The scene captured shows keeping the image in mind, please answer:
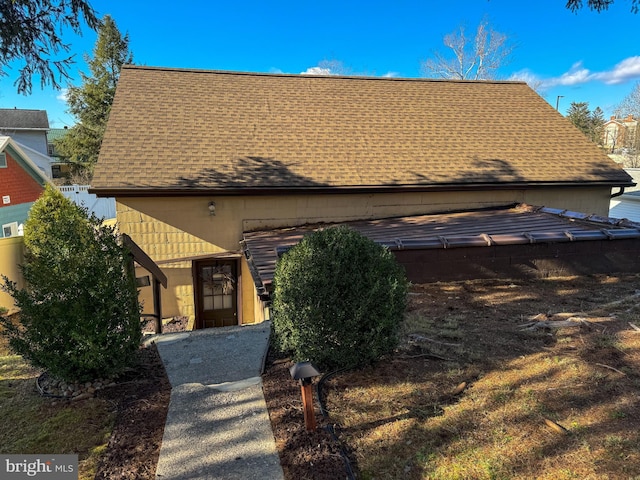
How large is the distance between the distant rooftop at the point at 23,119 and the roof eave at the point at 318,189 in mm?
39038

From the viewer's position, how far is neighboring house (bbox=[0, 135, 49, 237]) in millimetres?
18047

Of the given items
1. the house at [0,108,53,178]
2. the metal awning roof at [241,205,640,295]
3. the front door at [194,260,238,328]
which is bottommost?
the front door at [194,260,238,328]

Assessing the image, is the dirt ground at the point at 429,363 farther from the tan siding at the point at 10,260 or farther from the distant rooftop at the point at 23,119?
the distant rooftop at the point at 23,119

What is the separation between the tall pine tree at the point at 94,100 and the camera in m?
31.0

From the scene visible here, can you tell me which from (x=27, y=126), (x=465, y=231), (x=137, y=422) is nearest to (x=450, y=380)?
(x=137, y=422)

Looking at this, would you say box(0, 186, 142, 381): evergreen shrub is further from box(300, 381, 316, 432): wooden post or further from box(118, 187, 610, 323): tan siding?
box(118, 187, 610, 323): tan siding

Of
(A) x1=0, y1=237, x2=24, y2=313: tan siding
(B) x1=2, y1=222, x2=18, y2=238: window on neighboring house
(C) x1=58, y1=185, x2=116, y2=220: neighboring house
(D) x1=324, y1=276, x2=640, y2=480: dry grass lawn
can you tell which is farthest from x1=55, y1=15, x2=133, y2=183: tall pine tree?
(D) x1=324, y1=276, x2=640, y2=480: dry grass lawn

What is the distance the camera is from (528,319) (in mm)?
5359

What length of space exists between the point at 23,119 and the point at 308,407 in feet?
161

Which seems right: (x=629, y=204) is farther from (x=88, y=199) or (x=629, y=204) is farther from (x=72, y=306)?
(x=88, y=199)

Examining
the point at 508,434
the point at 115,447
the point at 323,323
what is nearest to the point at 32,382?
the point at 115,447

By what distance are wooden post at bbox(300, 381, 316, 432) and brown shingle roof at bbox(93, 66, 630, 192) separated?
270 inches

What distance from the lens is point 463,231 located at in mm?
8602

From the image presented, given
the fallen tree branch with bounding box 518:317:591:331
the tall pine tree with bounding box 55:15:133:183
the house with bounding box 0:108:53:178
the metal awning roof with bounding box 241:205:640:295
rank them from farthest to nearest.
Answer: the house with bounding box 0:108:53:178 → the tall pine tree with bounding box 55:15:133:183 → the metal awning roof with bounding box 241:205:640:295 → the fallen tree branch with bounding box 518:317:591:331
